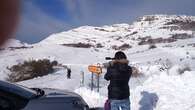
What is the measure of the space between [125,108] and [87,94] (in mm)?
4745

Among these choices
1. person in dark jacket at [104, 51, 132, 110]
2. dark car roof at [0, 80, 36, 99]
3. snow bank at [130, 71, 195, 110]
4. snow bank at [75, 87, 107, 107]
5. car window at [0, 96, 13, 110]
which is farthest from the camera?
snow bank at [75, 87, 107, 107]

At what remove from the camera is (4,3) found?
121 cm

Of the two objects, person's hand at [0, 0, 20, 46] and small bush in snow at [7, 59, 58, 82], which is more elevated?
person's hand at [0, 0, 20, 46]

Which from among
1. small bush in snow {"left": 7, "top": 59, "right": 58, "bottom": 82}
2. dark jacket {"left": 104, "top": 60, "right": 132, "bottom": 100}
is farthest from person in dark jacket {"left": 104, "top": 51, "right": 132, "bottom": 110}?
small bush in snow {"left": 7, "top": 59, "right": 58, "bottom": 82}

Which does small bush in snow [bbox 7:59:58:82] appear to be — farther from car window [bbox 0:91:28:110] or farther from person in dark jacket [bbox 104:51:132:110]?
Result: car window [bbox 0:91:28:110]

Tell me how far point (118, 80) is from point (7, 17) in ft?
20.2

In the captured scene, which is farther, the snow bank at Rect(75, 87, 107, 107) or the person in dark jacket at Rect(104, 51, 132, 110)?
the snow bank at Rect(75, 87, 107, 107)

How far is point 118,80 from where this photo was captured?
7.37 meters

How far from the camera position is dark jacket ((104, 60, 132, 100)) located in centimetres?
732

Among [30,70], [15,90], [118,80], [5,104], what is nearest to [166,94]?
[118,80]

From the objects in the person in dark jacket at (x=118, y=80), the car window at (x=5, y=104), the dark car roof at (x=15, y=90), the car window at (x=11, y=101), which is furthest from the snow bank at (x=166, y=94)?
the car window at (x=5, y=104)

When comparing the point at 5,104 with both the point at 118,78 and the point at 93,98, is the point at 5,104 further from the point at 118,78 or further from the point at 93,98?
the point at 93,98

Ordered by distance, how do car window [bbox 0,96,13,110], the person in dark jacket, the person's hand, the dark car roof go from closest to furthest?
1. the person's hand
2. car window [bbox 0,96,13,110]
3. the dark car roof
4. the person in dark jacket

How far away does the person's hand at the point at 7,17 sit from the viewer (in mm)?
1211
